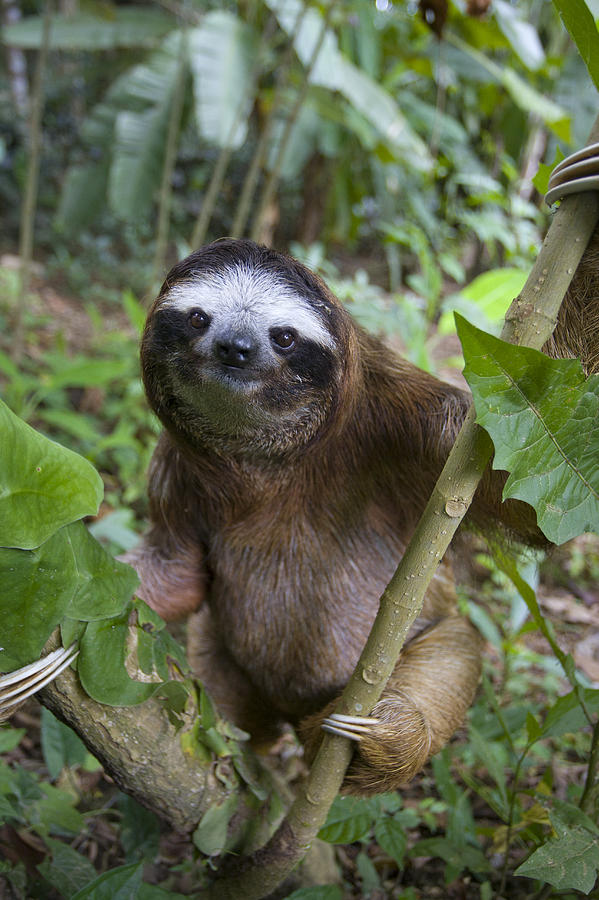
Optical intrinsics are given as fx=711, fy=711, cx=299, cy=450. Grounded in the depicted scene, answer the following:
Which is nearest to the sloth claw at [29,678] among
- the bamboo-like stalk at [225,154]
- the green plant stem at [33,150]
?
the green plant stem at [33,150]

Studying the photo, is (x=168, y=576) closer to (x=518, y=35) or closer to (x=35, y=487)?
(x=35, y=487)

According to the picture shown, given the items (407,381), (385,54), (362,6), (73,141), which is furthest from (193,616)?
(73,141)

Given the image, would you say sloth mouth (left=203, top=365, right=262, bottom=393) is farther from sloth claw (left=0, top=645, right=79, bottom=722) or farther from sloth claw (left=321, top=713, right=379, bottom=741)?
sloth claw (left=321, top=713, right=379, bottom=741)

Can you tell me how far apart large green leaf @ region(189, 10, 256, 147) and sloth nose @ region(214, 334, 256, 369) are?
543cm

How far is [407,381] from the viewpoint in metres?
2.16

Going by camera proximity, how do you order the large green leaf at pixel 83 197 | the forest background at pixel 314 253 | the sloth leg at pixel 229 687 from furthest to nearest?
the large green leaf at pixel 83 197 → the sloth leg at pixel 229 687 → the forest background at pixel 314 253

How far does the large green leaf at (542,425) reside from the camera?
1363 millimetres

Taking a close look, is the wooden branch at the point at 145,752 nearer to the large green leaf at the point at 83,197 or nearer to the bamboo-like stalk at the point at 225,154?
the bamboo-like stalk at the point at 225,154

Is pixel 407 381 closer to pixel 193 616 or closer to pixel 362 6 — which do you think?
pixel 193 616

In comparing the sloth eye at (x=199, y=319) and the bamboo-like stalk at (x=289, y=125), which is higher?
the bamboo-like stalk at (x=289, y=125)

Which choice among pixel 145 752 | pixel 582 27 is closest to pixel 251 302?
pixel 582 27

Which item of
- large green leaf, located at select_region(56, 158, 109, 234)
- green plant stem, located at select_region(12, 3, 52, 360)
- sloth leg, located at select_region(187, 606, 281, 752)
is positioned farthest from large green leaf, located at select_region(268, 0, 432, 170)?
sloth leg, located at select_region(187, 606, 281, 752)

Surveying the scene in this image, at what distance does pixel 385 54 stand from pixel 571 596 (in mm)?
7760

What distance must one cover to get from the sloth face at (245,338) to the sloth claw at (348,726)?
2.58 feet
